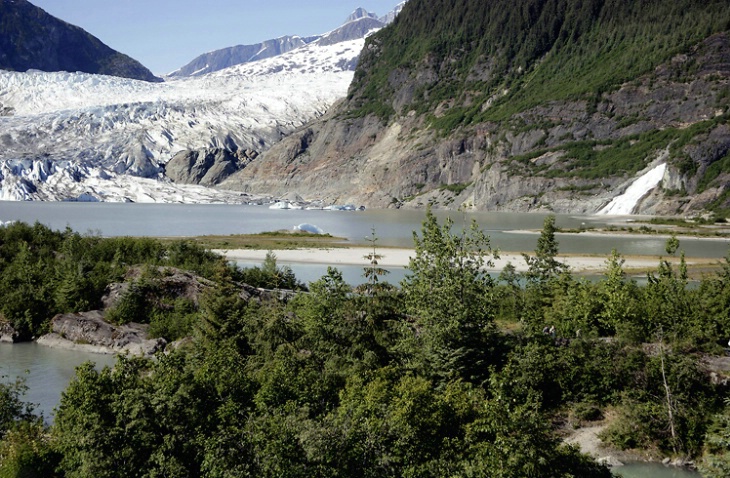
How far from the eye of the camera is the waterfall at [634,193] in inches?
5778

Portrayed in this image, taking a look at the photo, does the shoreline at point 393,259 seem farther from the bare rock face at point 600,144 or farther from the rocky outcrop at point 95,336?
the bare rock face at point 600,144

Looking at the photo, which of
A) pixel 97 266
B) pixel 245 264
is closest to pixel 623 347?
pixel 97 266

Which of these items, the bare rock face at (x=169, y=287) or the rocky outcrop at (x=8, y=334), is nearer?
the rocky outcrop at (x=8, y=334)

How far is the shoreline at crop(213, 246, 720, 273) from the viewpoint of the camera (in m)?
59.1

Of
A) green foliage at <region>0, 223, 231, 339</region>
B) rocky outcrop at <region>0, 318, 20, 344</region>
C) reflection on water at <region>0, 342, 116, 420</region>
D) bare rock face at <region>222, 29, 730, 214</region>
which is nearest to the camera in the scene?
reflection on water at <region>0, 342, 116, 420</region>

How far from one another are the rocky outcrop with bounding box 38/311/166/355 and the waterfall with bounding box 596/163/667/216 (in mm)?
133286

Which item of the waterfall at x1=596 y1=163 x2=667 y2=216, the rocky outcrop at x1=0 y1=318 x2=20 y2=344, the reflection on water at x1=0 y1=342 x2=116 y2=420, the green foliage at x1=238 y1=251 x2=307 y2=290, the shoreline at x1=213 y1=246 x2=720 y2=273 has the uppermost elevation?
the waterfall at x1=596 y1=163 x2=667 y2=216

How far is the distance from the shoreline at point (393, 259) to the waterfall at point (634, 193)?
280ft

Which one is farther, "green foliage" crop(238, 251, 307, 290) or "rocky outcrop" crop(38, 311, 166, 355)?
"green foliage" crop(238, 251, 307, 290)

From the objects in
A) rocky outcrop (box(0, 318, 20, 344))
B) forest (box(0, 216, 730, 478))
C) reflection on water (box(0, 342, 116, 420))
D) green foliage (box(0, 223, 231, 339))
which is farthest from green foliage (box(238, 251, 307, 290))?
rocky outcrop (box(0, 318, 20, 344))

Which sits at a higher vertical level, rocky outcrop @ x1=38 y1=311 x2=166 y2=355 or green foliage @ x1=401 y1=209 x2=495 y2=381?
green foliage @ x1=401 y1=209 x2=495 y2=381

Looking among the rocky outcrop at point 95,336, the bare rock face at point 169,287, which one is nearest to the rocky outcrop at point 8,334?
the rocky outcrop at point 95,336

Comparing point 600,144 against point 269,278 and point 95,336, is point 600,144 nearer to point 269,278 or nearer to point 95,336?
point 269,278

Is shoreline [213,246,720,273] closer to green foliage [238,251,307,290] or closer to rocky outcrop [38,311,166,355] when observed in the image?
green foliage [238,251,307,290]
